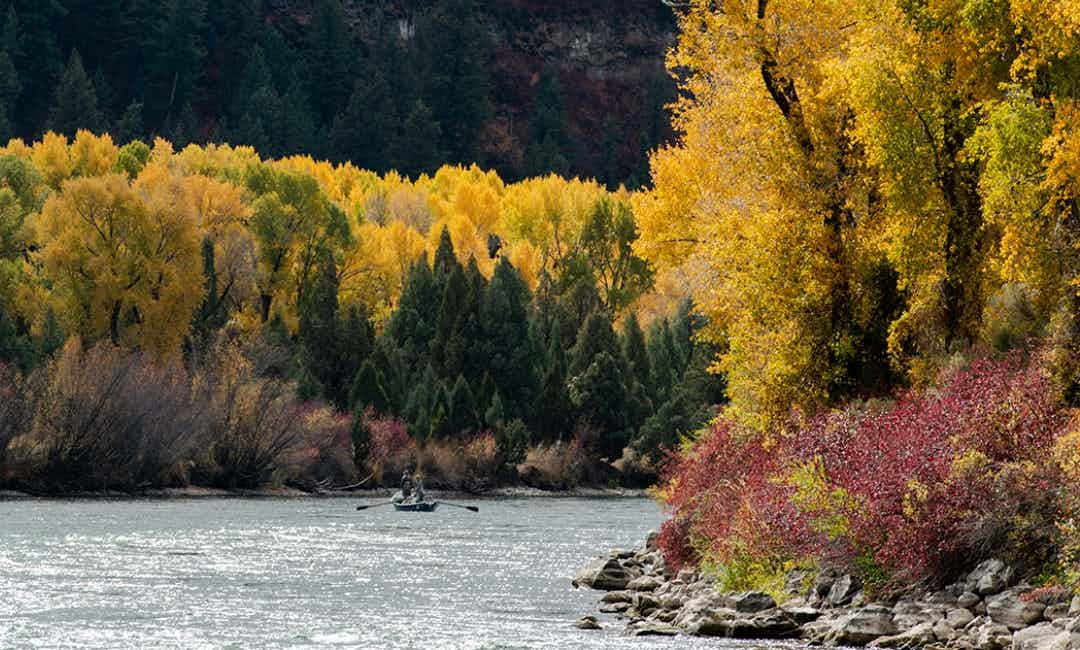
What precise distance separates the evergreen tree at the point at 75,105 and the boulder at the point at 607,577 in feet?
456

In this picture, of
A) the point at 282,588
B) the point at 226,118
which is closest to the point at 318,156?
the point at 226,118

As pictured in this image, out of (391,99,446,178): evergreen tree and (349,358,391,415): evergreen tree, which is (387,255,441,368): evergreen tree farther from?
(391,99,446,178): evergreen tree

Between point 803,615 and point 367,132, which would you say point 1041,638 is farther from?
point 367,132

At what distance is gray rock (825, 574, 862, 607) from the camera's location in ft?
109

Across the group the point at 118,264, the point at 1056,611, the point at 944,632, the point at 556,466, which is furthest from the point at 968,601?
the point at 556,466

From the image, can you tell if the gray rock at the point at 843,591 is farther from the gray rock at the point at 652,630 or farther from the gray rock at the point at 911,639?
the gray rock at the point at 911,639

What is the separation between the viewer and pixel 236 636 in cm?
3469

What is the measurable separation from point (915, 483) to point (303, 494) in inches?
2561

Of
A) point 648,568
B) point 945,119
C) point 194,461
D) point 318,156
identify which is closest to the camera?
point 945,119

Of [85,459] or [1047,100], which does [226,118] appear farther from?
[1047,100]

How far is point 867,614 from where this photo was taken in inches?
1225

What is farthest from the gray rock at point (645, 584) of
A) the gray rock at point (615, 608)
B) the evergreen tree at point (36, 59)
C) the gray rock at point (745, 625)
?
the evergreen tree at point (36, 59)

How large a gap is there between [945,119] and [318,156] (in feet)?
→ 528

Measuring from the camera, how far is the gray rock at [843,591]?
109ft
